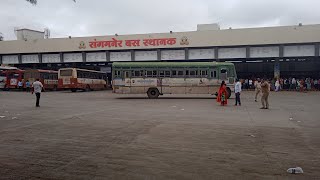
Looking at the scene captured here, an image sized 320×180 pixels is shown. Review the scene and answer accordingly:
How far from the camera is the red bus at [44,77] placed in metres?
35.8

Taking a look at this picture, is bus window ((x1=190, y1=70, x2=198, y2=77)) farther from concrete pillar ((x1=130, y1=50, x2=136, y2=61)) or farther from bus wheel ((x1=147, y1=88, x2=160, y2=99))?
concrete pillar ((x1=130, y1=50, x2=136, y2=61))

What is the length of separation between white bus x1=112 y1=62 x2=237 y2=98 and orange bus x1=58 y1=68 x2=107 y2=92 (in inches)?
A: 437

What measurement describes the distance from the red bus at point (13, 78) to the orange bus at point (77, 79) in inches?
237

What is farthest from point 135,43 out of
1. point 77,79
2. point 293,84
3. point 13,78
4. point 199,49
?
point 293,84

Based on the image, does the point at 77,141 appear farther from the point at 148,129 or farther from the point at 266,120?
the point at 266,120

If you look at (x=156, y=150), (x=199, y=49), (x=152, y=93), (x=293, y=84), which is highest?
(x=199, y=49)

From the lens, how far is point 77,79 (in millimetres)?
34125

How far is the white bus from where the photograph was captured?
24.0 m

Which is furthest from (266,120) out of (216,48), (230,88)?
(216,48)

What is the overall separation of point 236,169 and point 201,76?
1911 cm

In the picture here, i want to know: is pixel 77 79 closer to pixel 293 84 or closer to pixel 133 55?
pixel 133 55

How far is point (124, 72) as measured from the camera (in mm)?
24344

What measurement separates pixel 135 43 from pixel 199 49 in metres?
7.63

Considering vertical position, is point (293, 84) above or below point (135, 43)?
below
